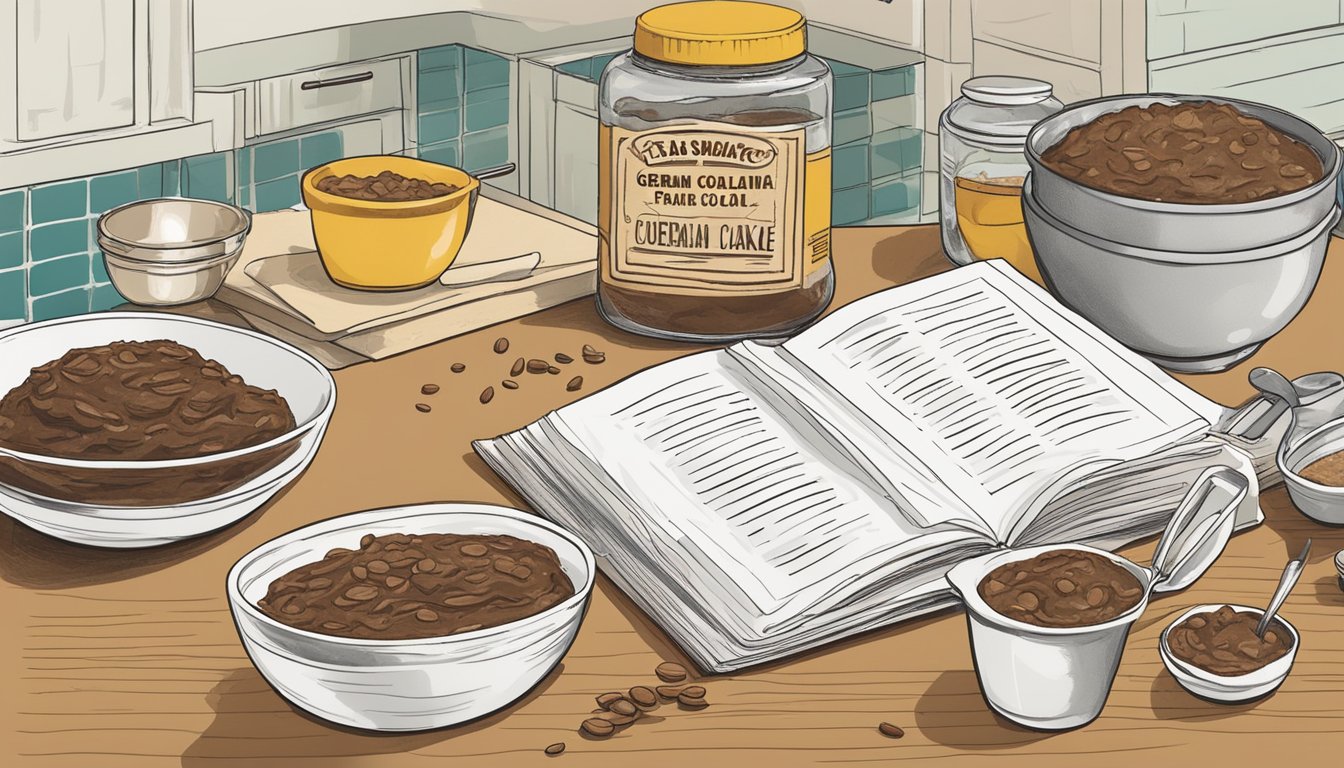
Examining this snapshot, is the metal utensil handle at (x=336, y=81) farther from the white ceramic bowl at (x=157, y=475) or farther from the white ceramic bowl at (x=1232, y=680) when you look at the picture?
the white ceramic bowl at (x=1232, y=680)

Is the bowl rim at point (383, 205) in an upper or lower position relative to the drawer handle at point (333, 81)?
upper

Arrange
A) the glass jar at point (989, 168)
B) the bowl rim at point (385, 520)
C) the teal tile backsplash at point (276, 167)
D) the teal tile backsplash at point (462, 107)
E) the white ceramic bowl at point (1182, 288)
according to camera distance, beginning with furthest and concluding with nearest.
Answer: the teal tile backsplash at point (462, 107), the teal tile backsplash at point (276, 167), the glass jar at point (989, 168), the white ceramic bowl at point (1182, 288), the bowl rim at point (385, 520)

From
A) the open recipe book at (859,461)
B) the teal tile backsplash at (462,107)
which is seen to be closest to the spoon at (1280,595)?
the open recipe book at (859,461)

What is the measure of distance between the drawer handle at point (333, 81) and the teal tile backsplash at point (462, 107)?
5.2 inches

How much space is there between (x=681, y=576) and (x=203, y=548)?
0.33m

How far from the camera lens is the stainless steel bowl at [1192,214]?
119 cm

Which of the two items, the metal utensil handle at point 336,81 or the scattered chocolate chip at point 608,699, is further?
the metal utensil handle at point 336,81

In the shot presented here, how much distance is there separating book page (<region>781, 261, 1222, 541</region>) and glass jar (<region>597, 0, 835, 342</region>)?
154 mm

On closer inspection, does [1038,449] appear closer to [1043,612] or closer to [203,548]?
[1043,612]

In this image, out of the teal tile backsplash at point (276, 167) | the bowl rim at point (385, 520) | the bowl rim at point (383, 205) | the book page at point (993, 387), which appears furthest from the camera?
the teal tile backsplash at point (276, 167)

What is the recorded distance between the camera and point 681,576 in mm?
951

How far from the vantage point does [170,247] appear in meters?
1.38

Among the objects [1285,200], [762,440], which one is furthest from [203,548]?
[1285,200]

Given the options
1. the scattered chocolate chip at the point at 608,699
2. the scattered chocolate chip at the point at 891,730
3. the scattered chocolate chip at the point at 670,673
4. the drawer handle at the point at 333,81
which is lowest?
the scattered chocolate chip at the point at 891,730
